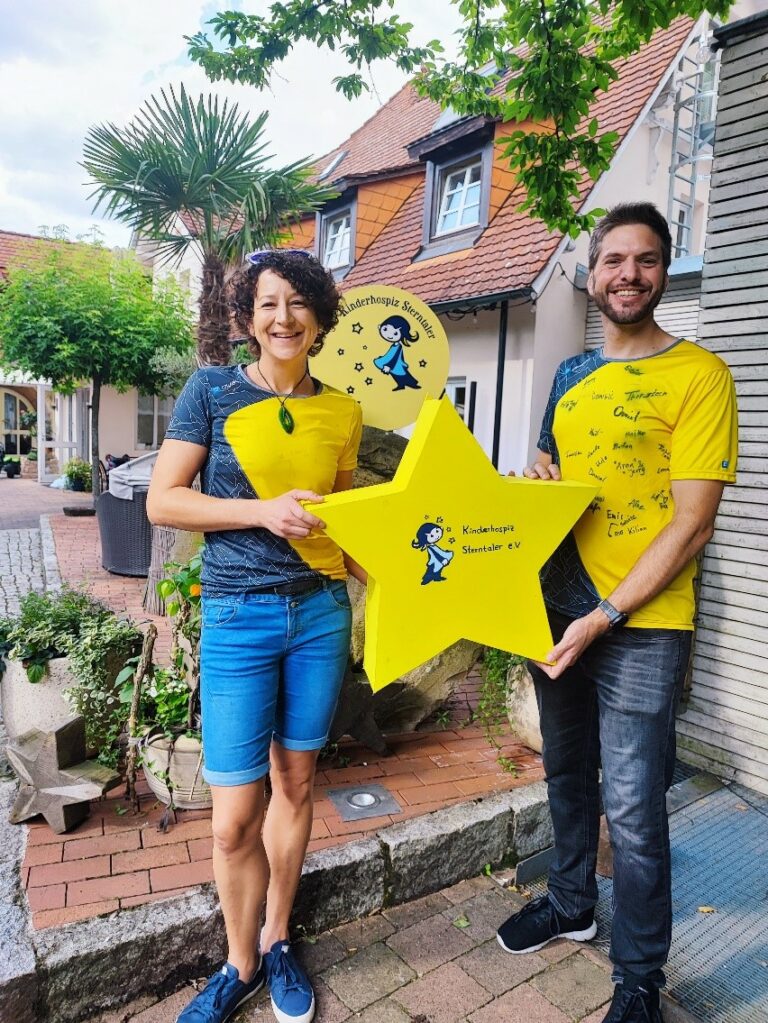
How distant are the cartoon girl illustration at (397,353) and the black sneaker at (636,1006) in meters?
2.25

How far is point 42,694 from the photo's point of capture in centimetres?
301

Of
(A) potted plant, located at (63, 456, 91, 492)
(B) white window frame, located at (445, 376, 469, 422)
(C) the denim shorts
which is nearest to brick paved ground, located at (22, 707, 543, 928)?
(C) the denim shorts

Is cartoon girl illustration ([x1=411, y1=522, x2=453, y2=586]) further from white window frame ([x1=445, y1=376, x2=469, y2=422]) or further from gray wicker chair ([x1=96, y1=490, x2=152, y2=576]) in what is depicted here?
white window frame ([x1=445, y1=376, x2=469, y2=422])

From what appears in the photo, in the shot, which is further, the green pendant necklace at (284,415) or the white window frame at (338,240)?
the white window frame at (338,240)

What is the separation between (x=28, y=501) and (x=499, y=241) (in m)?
10.2

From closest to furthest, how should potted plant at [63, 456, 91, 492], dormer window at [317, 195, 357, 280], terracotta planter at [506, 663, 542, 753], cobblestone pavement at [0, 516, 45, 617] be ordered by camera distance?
1. terracotta planter at [506, 663, 542, 753]
2. cobblestone pavement at [0, 516, 45, 617]
3. dormer window at [317, 195, 357, 280]
4. potted plant at [63, 456, 91, 492]

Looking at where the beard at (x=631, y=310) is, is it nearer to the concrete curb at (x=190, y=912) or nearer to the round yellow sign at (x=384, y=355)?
the round yellow sign at (x=384, y=355)

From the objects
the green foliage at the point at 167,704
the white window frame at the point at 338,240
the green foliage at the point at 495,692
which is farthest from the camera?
the white window frame at the point at 338,240

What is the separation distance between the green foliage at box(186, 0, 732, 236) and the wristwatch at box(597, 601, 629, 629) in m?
3.04

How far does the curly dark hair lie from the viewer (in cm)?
186

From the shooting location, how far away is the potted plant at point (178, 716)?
2.69 metres

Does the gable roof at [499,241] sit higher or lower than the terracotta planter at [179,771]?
higher

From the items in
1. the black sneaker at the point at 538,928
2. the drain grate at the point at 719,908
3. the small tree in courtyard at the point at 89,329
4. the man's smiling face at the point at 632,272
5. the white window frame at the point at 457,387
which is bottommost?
the drain grate at the point at 719,908

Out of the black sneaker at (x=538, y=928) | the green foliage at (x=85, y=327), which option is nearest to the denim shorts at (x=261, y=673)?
the black sneaker at (x=538, y=928)
